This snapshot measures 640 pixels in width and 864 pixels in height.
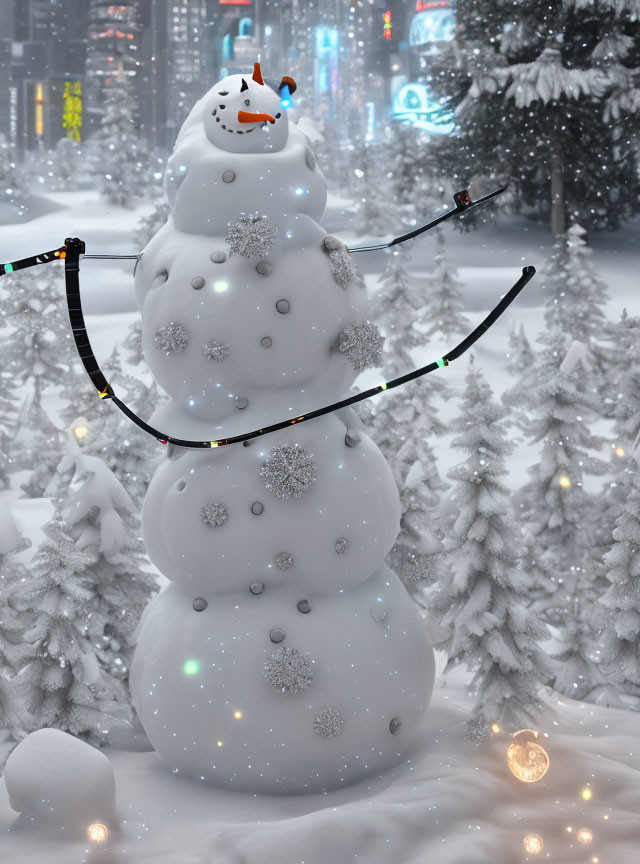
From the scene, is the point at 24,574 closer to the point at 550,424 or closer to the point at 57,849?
the point at 57,849

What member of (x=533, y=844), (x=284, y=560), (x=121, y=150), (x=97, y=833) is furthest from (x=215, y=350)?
(x=121, y=150)

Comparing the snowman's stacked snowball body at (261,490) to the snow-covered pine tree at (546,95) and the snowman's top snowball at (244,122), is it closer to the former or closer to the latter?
the snowman's top snowball at (244,122)

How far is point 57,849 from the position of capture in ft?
17.5

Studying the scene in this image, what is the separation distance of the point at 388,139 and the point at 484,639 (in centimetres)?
1385

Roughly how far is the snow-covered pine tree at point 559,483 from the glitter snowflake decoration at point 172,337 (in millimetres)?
4230

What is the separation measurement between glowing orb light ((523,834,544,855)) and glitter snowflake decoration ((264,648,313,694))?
142 cm

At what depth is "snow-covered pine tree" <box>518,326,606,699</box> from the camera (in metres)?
8.68

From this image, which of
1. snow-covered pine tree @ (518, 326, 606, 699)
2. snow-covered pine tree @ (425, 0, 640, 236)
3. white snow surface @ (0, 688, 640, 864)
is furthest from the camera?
snow-covered pine tree @ (425, 0, 640, 236)

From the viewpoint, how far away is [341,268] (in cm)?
571

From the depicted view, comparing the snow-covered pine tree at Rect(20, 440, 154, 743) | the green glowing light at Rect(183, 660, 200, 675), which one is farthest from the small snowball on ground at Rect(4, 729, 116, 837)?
the snow-covered pine tree at Rect(20, 440, 154, 743)

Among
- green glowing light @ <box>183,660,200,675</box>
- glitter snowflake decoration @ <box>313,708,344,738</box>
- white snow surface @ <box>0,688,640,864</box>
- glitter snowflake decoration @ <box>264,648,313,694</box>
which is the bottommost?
white snow surface @ <box>0,688,640,864</box>

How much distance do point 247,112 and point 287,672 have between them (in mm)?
3071

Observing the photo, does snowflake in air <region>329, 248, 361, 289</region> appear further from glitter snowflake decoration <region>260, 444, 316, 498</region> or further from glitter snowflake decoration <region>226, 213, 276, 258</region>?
glitter snowflake decoration <region>260, 444, 316, 498</region>

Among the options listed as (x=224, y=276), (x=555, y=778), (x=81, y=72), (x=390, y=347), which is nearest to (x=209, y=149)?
(x=224, y=276)
